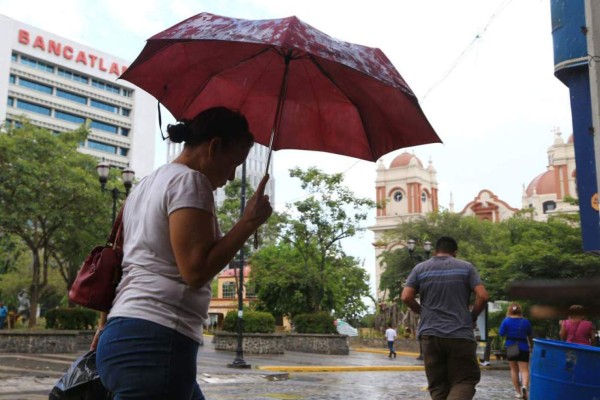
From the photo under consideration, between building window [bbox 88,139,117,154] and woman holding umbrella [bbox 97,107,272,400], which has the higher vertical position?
building window [bbox 88,139,117,154]

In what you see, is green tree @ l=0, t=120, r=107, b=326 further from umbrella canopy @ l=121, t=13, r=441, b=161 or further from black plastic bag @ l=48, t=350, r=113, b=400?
black plastic bag @ l=48, t=350, r=113, b=400

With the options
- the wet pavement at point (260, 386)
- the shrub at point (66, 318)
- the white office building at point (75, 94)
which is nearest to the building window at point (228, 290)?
the white office building at point (75, 94)

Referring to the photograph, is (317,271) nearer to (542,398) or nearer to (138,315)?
(542,398)

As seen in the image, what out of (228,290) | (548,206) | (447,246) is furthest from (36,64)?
(447,246)

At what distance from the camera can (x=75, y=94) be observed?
79375 mm

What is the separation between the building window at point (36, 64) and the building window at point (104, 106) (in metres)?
6.49

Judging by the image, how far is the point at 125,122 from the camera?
8431 cm

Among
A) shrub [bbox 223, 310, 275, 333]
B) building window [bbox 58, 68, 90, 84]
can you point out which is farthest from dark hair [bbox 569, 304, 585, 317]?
building window [bbox 58, 68, 90, 84]

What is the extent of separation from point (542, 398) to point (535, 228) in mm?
25618

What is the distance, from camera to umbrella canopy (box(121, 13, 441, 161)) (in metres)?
3.05

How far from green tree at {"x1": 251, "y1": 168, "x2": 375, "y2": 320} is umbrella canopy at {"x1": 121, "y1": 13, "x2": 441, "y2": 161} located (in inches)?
970

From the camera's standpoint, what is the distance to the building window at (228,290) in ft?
185

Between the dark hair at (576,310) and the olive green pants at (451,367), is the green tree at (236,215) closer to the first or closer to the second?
the olive green pants at (451,367)

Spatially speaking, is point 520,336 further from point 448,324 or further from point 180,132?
point 180,132
